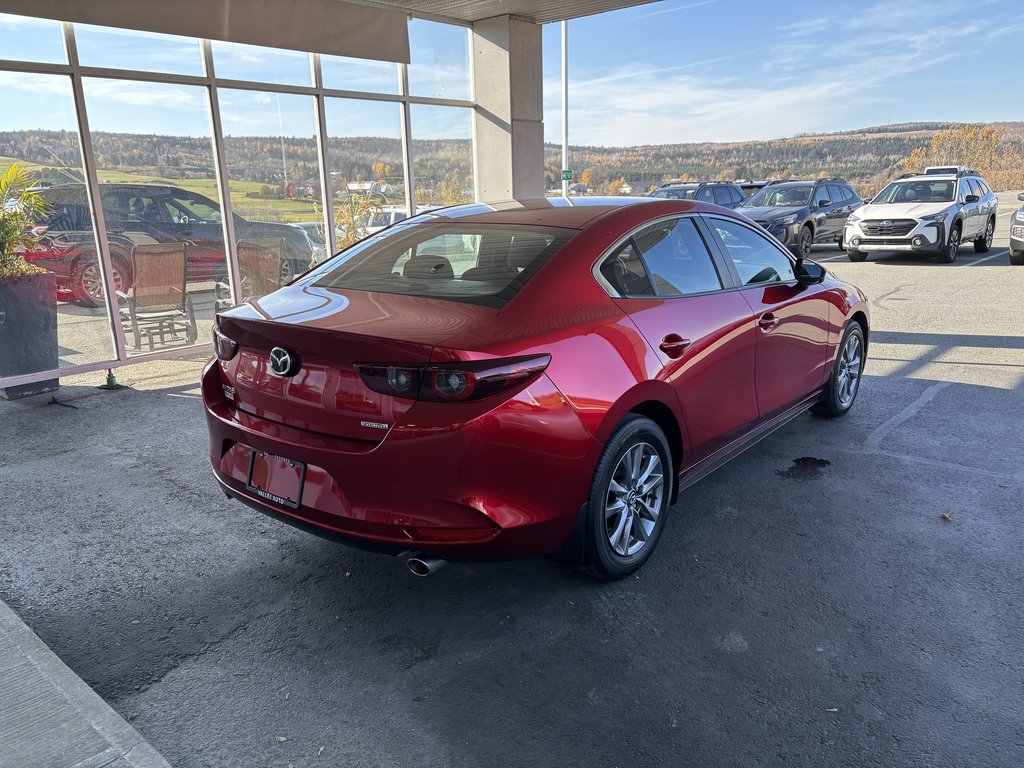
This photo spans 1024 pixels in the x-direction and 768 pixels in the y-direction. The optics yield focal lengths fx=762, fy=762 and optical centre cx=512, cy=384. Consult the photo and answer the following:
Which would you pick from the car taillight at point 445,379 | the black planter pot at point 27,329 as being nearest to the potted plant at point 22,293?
the black planter pot at point 27,329

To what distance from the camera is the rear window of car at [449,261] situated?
325cm

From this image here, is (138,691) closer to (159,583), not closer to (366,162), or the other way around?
(159,583)

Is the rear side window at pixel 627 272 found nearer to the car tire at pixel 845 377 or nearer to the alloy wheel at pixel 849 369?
the car tire at pixel 845 377

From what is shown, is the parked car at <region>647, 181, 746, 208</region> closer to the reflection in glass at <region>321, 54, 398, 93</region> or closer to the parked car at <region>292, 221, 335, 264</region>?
the reflection in glass at <region>321, 54, 398, 93</region>

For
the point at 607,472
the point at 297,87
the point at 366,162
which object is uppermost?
the point at 297,87

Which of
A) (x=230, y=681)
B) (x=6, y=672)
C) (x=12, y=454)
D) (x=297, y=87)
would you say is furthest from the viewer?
(x=297, y=87)

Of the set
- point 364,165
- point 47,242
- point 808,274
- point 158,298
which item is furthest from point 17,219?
point 808,274

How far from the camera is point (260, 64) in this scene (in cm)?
868

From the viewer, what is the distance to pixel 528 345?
2.87 metres

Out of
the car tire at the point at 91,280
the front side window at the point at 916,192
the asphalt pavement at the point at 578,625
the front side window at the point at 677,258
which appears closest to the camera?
the asphalt pavement at the point at 578,625

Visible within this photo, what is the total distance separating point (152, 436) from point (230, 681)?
11.2ft

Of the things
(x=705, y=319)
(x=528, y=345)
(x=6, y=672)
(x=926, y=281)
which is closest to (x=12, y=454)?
(x=6, y=672)

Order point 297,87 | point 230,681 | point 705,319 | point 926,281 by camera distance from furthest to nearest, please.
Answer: point 926,281 → point 297,87 → point 705,319 → point 230,681

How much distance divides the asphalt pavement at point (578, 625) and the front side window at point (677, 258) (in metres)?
1.26
